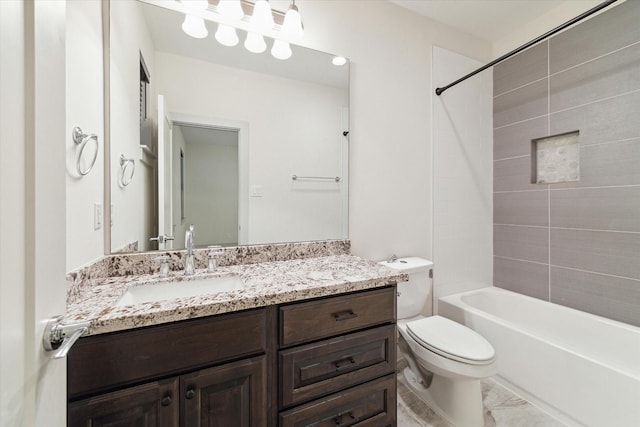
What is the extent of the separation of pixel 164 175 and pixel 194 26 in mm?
757

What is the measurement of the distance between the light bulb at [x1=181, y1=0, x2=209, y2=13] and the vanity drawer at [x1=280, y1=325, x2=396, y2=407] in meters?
1.64

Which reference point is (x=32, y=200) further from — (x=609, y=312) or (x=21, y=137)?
(x=609, y=312)

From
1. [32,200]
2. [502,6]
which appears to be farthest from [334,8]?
[32,200]

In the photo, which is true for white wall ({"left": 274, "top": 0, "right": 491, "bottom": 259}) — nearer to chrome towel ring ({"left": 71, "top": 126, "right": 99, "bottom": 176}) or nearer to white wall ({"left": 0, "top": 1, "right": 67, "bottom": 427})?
chrome towel ring ({"left": 71, "top": 126, "right": 99, "bottom": 176})

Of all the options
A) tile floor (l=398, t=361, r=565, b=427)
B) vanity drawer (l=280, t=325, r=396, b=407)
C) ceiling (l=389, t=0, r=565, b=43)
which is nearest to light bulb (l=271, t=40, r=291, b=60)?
ceiling (l=389, t=0, r=565, b=43)

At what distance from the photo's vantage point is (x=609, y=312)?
1728 mm

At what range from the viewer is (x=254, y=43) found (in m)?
1.45

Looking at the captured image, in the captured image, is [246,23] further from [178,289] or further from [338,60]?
[178,289]

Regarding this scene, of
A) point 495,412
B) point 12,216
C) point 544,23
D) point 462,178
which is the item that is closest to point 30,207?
point 12,216

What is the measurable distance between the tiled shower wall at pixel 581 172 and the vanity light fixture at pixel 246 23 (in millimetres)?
1914

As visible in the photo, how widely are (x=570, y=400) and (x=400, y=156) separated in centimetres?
170

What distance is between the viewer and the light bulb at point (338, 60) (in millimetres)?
1655

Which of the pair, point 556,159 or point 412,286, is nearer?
point 412,286

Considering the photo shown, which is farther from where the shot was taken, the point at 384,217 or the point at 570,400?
the point at 384,217
